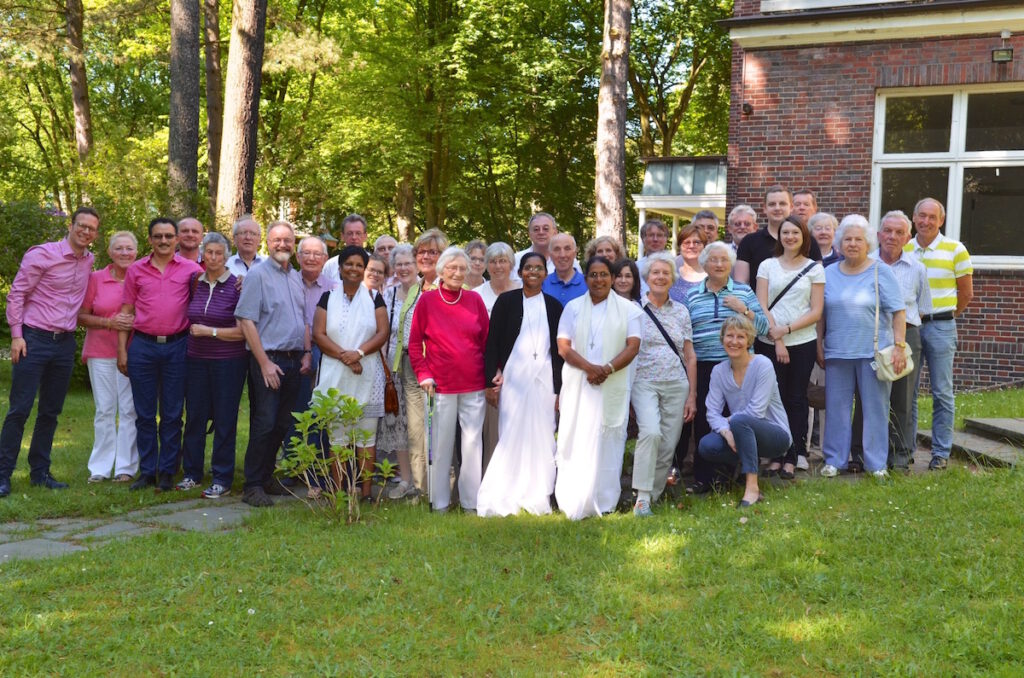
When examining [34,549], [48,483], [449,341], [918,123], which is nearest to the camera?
[34,549]

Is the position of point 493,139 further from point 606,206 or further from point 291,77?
point 606,206

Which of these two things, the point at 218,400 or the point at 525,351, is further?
the point at 218,400

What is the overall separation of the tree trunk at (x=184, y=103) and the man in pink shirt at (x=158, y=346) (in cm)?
561

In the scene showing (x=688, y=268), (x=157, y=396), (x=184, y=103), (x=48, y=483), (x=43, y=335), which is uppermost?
(x=184, y=103)

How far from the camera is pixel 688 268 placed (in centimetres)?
724

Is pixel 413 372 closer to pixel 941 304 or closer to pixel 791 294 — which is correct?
pixel 791 294

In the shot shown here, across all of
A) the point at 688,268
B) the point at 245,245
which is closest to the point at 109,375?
the point at 245,245

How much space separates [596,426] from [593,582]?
1.69 m

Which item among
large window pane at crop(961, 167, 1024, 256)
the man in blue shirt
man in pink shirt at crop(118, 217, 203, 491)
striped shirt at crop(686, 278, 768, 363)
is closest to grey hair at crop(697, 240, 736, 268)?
striped shirt at crop(686, 278, 768, 363)

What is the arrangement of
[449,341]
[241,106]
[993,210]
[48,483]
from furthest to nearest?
[993,210], [241,106], [48,483], [449,341]

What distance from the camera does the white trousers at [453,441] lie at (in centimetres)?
668

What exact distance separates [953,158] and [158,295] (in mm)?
9983

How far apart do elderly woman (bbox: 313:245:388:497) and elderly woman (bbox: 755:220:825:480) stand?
2891mm

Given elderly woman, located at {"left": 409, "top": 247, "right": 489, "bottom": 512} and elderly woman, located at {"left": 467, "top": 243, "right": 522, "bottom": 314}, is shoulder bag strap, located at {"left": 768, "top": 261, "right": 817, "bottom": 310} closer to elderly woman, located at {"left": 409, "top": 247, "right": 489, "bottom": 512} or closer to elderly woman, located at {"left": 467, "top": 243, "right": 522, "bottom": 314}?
elderly woman, located at {"left": 467, "top": 243, "right": 522, "bottom": 314}
